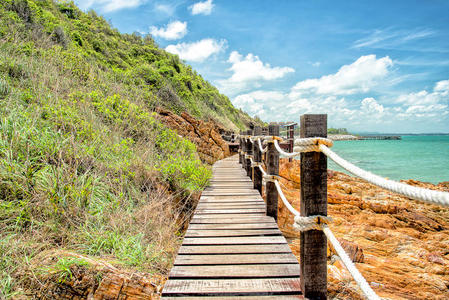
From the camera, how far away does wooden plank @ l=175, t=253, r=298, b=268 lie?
2.26m

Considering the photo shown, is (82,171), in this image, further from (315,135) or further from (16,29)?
(16,29)

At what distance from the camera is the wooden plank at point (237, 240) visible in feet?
8.70

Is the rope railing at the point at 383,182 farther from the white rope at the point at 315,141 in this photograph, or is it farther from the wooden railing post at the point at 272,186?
the wooden railing post at the point at 272,186

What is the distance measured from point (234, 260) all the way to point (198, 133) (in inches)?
268

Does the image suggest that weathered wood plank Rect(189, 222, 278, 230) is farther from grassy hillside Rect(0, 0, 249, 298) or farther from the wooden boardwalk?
grassy hillside Rect(0, 0, 249, 298)

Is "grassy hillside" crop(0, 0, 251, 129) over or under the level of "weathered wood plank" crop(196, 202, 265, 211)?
over

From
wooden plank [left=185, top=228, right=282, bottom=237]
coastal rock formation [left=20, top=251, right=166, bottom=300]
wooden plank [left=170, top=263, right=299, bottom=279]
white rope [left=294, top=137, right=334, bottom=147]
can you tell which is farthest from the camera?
wooden plank [left=185, top=228, right=282, bottom=237]

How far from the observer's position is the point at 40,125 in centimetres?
353

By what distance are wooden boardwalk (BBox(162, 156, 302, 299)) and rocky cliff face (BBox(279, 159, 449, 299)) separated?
0.72 meters

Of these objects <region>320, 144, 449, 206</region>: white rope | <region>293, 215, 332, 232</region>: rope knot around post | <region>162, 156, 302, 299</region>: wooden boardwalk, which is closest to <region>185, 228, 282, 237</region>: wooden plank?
<region>162, 156, 302, 299</region>: wooden boardwalk

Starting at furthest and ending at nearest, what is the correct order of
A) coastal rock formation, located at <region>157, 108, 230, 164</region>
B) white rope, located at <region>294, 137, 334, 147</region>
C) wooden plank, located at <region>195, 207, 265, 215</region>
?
coastal rock formation, located at <region>157, 108, 230, 164</region>, wooden plank, located at <region>195, 207, 265, 215</region>, white rope, located at <region>294, 137, 334, 147</region>

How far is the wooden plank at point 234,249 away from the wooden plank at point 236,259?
66 millimetres

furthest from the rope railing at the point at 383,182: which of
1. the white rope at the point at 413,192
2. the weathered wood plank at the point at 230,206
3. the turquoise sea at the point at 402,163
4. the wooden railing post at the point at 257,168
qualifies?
the turquoise sea at the point at 402,163

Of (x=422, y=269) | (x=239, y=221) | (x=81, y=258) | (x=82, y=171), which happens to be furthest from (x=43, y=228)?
(x=422, y=269)
